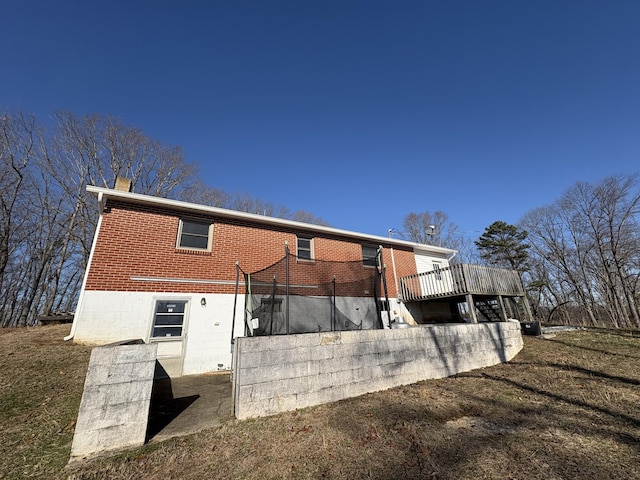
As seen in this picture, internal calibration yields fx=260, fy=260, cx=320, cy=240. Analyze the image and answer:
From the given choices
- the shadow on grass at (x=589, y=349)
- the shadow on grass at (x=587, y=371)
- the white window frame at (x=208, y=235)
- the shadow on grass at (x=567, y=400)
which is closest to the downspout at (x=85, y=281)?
the white window frame at (x=208, y=235)

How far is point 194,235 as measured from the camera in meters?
7.63

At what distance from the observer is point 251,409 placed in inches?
147

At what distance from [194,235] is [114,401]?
5118 millimetres

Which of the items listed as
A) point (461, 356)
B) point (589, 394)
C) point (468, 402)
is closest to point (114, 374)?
point (468, 402)

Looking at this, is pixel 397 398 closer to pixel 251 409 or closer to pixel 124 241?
pixel 251 409

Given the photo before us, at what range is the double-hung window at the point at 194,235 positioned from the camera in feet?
24.5

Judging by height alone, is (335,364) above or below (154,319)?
below

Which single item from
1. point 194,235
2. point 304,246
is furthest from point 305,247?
point 194,235

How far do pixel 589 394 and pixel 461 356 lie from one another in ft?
7.16

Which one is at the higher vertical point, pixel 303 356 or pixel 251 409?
pixel 303 356

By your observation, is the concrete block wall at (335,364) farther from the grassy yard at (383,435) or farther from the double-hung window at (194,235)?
the double-hung window at (194,235)

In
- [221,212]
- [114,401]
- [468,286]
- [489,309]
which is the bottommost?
[114,401]

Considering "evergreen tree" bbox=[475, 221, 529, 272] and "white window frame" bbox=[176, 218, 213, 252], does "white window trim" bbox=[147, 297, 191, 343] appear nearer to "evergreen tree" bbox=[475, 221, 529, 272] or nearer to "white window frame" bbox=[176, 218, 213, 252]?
"white window frame" bbox=[176, 218, 213, 252]

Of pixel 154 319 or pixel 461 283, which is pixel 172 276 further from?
pixel 461 283
